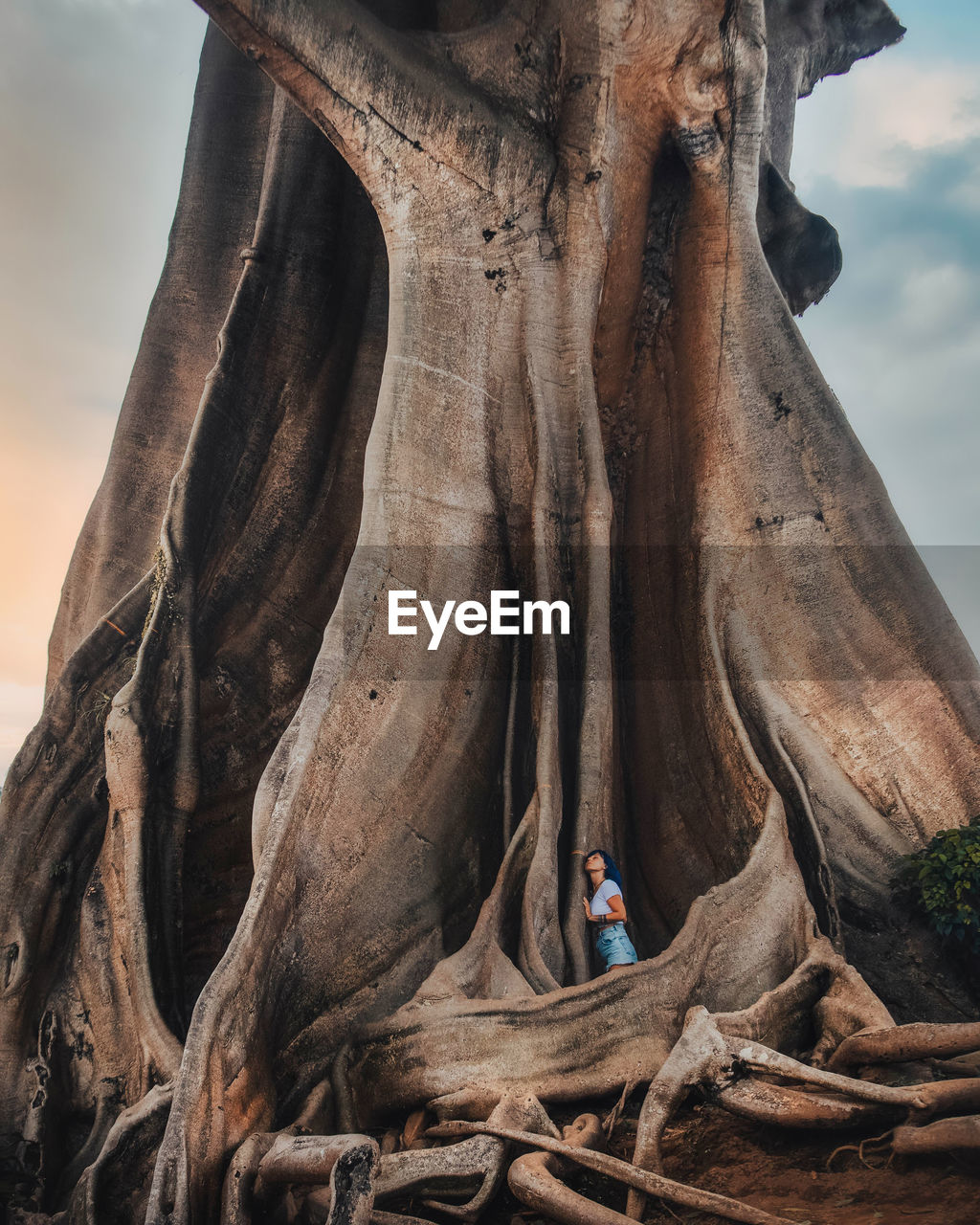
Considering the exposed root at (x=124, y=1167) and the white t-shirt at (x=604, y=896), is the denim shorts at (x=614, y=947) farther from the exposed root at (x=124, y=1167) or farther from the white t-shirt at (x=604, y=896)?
the exposed root at (x=124, y=1167)

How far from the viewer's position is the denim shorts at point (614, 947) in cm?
428

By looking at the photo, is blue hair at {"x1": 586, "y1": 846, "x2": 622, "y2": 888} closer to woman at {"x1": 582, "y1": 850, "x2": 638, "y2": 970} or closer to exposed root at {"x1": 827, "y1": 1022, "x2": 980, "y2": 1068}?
woman at {"x1": 582, "y1": 850, "x2": 638, "y2": 970}

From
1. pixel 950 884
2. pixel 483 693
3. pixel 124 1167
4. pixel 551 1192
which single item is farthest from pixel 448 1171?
pixel 950 884

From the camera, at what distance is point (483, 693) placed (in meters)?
4.99

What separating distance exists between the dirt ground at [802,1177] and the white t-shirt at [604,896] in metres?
1.16

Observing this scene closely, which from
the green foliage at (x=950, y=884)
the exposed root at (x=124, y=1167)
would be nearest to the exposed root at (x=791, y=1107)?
the green foliage at (x=950, y=884)

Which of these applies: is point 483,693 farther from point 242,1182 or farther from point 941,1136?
point 941,1136

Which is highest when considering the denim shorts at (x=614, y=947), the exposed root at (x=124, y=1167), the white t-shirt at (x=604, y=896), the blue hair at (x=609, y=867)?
the blue hair at (x=609, y=867)

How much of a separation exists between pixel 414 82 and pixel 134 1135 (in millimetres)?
5297

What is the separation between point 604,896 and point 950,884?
1.58 meters

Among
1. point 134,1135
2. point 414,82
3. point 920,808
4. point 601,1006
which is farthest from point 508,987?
point 414,82

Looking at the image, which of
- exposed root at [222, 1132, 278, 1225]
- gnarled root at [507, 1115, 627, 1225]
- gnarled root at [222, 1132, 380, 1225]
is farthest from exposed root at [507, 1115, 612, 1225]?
exposed root at [222, 1132, 278, 1225]

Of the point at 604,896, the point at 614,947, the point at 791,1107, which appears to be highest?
the point at 604,896

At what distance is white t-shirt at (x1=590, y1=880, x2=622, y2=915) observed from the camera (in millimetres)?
4355
